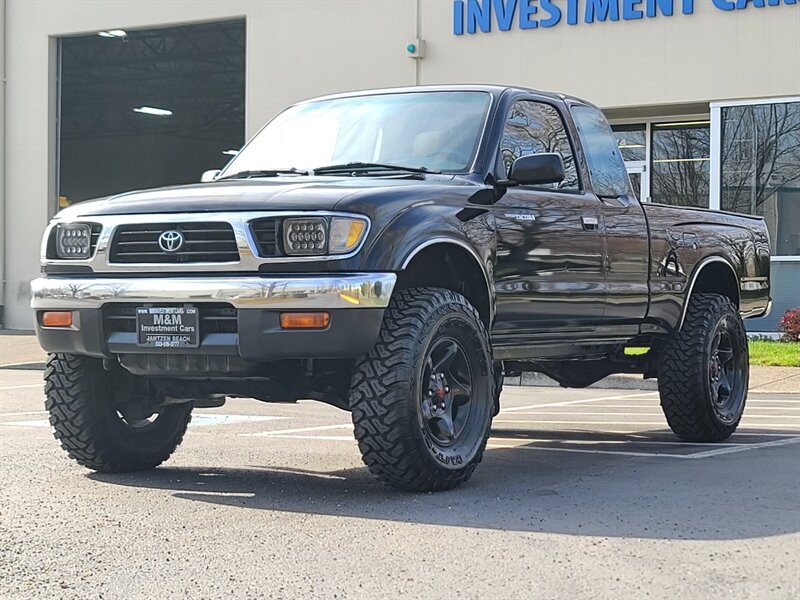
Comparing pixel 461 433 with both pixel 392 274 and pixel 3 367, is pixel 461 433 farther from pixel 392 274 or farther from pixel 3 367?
pixel 3 367

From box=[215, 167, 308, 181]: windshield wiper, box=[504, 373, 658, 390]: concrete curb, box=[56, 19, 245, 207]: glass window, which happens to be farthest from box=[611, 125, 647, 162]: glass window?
box=[215, 167, 308, 181]: windshield wiper

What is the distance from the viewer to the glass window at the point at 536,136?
733cm

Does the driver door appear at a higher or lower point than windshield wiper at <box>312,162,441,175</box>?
lower

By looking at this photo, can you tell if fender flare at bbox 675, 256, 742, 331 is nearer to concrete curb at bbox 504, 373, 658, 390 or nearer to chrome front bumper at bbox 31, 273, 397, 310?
chrome front bumper at bbox 31, 273, 397, 310

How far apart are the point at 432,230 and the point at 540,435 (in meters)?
3.55

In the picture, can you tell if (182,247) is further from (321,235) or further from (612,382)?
(612,382)

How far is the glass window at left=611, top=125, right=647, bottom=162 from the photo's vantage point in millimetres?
21516

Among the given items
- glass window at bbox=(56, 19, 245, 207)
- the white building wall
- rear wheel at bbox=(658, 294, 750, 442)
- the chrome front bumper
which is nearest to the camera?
the chrome front bumper

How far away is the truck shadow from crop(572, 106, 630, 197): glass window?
1.66 meters

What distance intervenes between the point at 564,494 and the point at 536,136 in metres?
2.32

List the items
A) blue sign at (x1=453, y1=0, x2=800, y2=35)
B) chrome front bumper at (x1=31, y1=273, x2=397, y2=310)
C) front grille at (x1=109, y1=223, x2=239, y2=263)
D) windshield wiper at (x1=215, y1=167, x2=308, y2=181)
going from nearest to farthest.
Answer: chrome front bumper at (x1=31, y1=273, x2=397, y2=310), front grille at (x1=109, y1=223, x2=239, y2=263), windshield wiper at (x1=215, y1=167, x2=308, y2=181), blue sign at (x1=453, y1=0, x2=800, y2=35)

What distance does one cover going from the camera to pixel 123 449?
694 cm

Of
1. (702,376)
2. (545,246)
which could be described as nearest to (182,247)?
(545,246)

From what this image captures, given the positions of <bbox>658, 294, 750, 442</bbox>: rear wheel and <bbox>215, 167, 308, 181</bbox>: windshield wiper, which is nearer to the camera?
<bbox>215, 167, 308, 181</bbox>: windshield wiper
